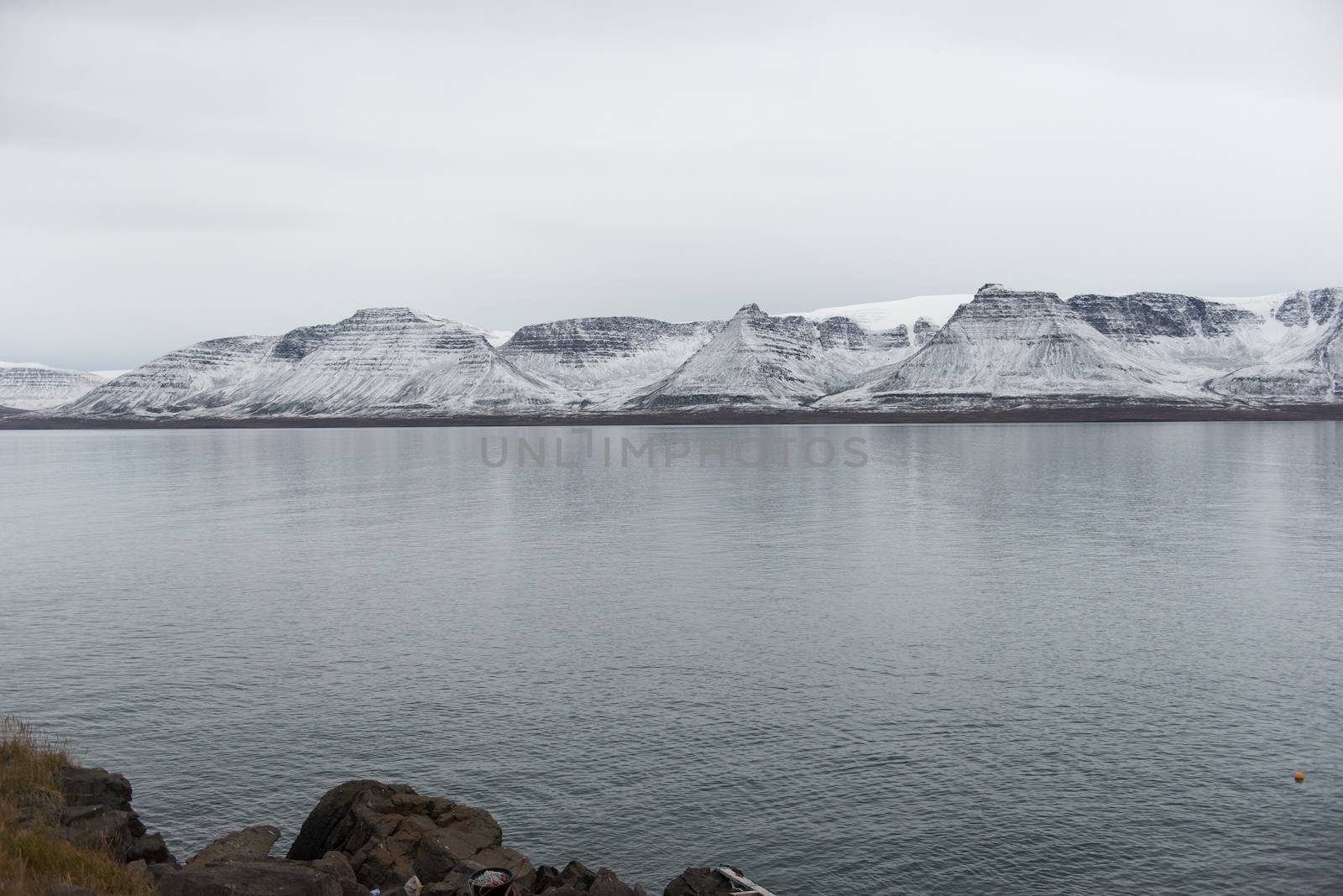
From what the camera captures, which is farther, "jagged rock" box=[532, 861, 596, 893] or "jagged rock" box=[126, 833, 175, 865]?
"jagged rock" box=[126, 833, 175, 865]

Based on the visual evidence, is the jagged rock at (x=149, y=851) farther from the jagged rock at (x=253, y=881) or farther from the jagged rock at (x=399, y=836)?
the jagged rock at (x=399, y=836)

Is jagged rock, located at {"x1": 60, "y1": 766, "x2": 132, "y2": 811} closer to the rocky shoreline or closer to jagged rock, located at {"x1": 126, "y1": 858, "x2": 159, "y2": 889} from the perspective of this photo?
the rocky shoreline

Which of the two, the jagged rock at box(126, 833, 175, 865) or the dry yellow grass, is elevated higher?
the dry yellow grass

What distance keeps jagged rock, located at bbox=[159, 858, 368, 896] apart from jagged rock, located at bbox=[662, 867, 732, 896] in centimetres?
547

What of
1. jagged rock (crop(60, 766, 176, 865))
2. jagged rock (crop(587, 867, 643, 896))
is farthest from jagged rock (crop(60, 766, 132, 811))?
jagged rock (crop(587, 867, 643, 896))

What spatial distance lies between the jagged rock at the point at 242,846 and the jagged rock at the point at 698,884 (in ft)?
26.0

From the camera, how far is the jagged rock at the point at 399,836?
1919 centimetres

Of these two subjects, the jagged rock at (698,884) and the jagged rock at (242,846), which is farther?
the jagged rock at (242,846)

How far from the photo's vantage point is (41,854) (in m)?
17.0

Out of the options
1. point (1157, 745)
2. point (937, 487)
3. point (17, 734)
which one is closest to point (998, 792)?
point (1157, 745)

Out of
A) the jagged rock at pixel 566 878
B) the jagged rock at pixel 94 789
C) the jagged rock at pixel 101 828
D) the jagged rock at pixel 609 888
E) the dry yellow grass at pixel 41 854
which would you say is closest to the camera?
the dry yellow grass at pixel 41 854

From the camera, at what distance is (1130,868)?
2038 cm

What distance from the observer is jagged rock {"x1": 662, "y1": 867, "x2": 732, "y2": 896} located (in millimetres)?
18719

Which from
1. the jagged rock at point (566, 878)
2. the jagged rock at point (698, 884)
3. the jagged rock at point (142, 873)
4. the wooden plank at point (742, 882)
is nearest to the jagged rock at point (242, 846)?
the jagged rock at point (142, 873)
